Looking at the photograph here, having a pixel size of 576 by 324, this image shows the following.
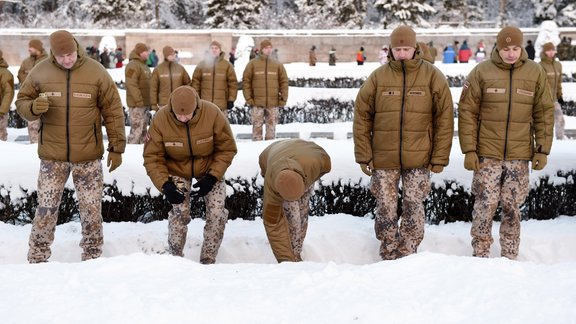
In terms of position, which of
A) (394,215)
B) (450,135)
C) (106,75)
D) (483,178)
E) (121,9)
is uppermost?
(121,9)

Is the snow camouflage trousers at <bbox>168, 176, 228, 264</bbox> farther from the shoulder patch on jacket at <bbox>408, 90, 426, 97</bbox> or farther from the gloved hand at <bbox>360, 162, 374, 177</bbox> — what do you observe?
the shoulder patch on jacket at <bbox>408, 90, 426, 97</bbox>

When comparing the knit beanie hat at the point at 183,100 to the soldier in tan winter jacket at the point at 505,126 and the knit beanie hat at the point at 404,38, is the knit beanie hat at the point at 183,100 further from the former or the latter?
the soldier in tan winter jacket at the point at 505,126

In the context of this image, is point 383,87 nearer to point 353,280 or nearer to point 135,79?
point 353,280

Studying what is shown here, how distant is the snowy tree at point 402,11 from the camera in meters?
41.9

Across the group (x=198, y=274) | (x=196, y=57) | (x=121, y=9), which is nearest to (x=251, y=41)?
(x=196, y=57)

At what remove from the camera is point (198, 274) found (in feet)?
12.8

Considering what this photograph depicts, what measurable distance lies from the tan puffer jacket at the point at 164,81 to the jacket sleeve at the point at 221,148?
5.06 m

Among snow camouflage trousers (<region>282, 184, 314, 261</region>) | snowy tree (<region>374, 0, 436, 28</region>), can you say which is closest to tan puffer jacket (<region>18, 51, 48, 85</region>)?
snow camouflage trousers (<region>282, 184, 314, 261</region>)

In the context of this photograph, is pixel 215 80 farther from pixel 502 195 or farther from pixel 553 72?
pixel 502 195

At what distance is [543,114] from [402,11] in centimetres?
3770

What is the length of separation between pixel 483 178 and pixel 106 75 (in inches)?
129

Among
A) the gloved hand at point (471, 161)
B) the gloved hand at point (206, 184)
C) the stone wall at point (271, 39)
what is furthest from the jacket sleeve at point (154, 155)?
the stone wall at point (271, 39)

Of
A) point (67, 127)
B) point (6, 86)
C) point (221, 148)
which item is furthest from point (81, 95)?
point (6, 86)

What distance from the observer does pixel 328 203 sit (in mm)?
7000
